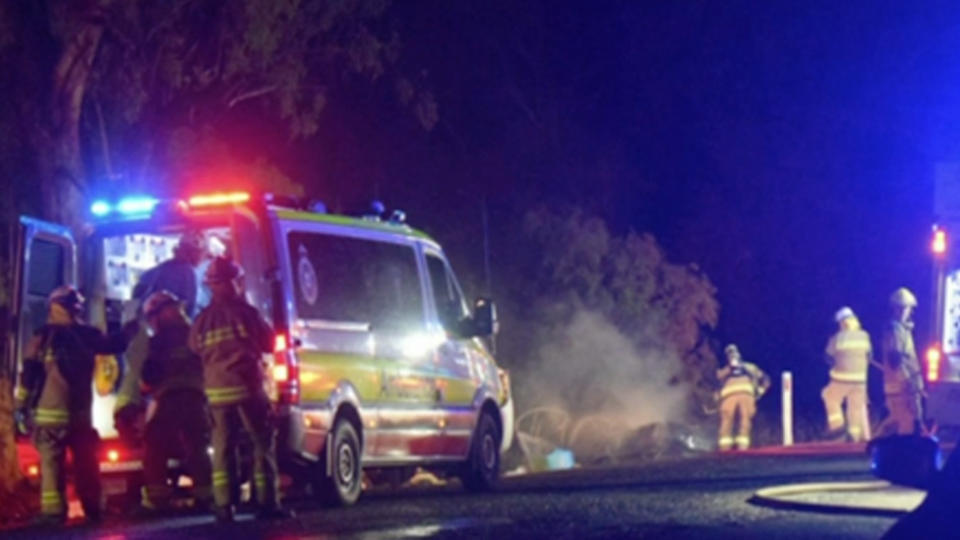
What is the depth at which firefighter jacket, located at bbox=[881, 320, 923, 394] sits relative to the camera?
19234mm

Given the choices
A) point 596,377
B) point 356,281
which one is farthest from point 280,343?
point 596,377

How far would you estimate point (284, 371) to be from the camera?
41.6 feet

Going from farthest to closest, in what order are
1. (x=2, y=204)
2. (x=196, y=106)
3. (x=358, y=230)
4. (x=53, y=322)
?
1. (x=196, y=106)
2. (x=2, y=204)
3. (x=358, y=230)
4. (x=53, y=322)

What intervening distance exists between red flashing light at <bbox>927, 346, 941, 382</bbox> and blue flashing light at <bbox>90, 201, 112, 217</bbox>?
727 centimetres

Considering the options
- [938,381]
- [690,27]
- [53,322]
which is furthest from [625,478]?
[690,27]

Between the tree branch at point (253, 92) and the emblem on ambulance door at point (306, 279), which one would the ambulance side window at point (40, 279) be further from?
the tree branch at point (253, 92)

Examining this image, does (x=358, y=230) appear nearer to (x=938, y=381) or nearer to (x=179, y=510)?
(x=179, y=510)

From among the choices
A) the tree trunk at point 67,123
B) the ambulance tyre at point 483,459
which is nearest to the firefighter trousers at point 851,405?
the ambulance tyre at point 483,459

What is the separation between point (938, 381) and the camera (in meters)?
16.5

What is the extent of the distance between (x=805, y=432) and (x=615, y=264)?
4.01 metres

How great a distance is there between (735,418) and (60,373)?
12.2 m

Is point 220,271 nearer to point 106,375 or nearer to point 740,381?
point 106,375

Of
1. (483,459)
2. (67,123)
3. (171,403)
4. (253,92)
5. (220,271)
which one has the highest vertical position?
(253,92)

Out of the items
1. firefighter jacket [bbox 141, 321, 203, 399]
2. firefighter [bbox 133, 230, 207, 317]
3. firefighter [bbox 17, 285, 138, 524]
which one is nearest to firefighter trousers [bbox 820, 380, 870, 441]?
firefighter [bbox 133, 230, 207, 317]
